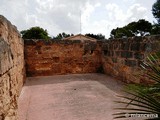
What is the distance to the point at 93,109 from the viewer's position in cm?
302

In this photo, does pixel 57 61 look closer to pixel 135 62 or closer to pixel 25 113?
pixel 135 62

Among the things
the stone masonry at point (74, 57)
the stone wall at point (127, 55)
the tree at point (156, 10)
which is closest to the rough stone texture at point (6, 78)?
the stone wall at point (127, 55)

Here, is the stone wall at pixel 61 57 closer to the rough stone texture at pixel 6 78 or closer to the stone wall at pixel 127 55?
the stone wall at pixel 127 55

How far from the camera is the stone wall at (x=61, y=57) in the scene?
20.5 ft

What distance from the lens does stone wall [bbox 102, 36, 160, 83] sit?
3980 millimetres

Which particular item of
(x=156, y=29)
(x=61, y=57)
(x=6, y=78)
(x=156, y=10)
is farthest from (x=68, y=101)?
(x=156, y=10)

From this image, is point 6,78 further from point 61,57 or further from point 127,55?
point 61,57

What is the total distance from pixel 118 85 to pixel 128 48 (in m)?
0.93

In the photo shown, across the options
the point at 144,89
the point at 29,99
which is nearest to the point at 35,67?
the point at 29,99

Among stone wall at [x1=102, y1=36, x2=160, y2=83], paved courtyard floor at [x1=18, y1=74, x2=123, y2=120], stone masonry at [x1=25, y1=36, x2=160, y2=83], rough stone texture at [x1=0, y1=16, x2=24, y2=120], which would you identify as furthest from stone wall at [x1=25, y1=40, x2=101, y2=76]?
rough stone texture at [x1=0, y1=16, x2=24, y2=120]

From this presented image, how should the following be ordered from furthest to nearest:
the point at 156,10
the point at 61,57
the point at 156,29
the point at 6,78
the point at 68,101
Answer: the point at 156,10, the point at 156,29, the point at 61,57, the point at 68,101, the point at 6,78

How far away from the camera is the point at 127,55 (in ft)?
16.0

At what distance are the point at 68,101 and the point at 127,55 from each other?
6.99 ft

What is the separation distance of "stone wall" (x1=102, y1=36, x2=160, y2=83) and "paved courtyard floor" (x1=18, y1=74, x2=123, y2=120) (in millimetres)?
461
